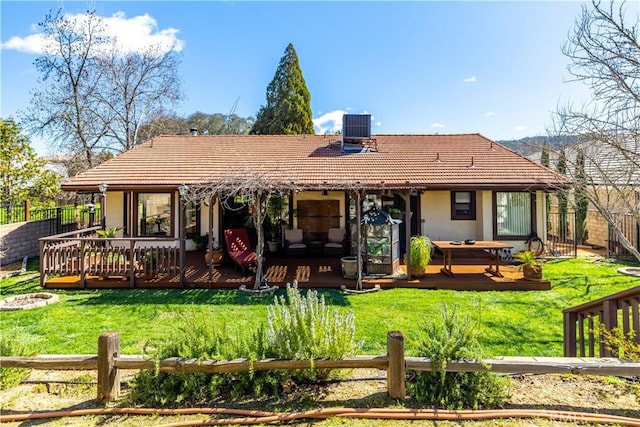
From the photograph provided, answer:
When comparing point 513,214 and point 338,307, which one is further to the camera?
point 513,214

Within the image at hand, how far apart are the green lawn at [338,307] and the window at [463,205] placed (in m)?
3.25

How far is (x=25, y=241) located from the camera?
41.4 feet

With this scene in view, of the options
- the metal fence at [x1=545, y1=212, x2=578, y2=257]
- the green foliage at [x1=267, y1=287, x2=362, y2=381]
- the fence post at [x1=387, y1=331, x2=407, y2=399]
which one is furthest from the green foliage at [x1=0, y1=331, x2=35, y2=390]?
the metal fence at [x1=545, y1=212, x2=578, y2=257]

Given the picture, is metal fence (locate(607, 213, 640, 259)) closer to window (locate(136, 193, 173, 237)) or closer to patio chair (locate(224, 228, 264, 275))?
patio chair (locate(224, 228, 264, 275))

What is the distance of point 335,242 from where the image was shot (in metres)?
12.3

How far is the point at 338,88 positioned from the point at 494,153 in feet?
53.4

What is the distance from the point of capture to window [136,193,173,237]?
473 inches

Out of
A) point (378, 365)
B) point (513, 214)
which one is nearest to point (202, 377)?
point (378, 365)

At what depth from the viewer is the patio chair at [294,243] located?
39.0 ft

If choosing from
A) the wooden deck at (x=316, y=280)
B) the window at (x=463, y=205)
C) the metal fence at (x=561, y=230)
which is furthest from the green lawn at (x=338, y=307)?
the metal fence at (x=561, y=230)

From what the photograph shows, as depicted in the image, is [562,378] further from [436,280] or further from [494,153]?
[494,153]

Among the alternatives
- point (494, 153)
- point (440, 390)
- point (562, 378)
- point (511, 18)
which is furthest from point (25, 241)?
point (494, 153)

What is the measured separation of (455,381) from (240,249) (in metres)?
7.84

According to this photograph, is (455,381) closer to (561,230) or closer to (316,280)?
(316,280)
